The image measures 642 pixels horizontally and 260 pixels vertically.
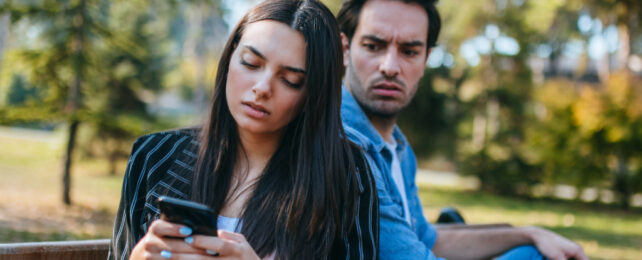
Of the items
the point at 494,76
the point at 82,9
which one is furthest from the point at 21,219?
→ the point at 494,76

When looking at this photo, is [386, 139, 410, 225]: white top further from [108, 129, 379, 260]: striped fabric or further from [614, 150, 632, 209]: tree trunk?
[614, 150, 632, 209]: tree trunk

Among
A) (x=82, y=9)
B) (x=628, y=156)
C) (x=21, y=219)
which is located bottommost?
(x=21, y=219)

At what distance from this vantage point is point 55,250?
72.4 inches

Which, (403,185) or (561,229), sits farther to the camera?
(561,229)

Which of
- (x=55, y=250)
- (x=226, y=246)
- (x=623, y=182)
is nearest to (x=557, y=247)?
(x=226, y=246)

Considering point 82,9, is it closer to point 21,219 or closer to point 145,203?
point 21,219

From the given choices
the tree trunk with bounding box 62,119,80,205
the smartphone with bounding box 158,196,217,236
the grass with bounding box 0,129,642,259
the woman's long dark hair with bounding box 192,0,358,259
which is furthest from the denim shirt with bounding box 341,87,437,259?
the tree trunk with bounding box 62,119,80,205

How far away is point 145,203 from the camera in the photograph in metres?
1.69

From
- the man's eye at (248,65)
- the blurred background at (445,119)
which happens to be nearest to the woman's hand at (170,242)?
the man's eye at (248,65)

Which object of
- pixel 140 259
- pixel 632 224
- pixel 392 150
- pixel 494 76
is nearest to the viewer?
pixel 140 259

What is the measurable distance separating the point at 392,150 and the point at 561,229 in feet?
26.4

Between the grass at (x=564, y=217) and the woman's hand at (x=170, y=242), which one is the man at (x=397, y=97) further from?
the grass at (x=564, y=217)

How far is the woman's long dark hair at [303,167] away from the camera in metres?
1.66

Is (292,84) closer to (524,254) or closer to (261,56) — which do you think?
(261,56)
